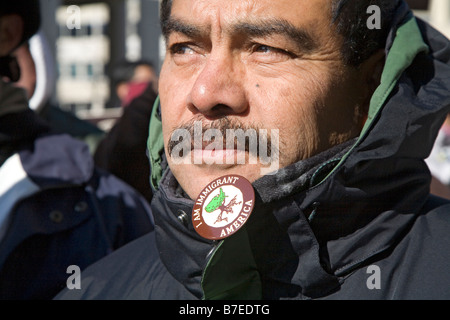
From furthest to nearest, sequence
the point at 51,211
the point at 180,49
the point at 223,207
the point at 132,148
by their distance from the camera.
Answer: the point at 132,148
the point at 51,211
the point at 180,49
the point at 223,207

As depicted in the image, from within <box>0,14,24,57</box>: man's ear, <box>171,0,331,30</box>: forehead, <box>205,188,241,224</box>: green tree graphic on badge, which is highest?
<box>171,0,331,30</box>: forehead

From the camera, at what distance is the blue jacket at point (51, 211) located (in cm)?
214

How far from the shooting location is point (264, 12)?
5.13 feet

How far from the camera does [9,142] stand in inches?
93.0

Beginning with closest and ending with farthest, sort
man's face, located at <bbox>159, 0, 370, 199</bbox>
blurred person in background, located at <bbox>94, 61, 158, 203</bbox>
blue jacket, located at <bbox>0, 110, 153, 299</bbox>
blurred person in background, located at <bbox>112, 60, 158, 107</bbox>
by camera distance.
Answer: man's face, located at <bbox>159, 0, 370, 199</bbox>
blue jacket, located at <bbox>0, 110, 153, 299</bbox>
blurred person in background, located at <bbox>94, 61, 158, 203</bbox>
blurred person in background, located at <bbox>112, 60, 158, 107</bbox>

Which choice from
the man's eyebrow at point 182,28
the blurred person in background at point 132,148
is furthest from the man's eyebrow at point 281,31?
the blurred person in background at point 132,148

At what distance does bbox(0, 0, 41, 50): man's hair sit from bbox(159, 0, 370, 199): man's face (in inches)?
46.0

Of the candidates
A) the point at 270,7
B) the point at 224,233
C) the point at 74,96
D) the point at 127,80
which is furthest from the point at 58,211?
the point at 74,96

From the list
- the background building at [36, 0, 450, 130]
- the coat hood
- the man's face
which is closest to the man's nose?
the man's face

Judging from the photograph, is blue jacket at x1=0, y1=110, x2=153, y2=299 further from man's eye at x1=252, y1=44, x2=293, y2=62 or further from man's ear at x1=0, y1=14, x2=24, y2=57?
man's eye at x1=252, y1=44, x2=293, y2=62

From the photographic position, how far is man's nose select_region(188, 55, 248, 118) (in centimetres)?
154

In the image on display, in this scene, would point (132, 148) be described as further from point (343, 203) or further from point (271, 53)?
point (343, 203)

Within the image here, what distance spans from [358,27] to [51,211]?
1352 mm

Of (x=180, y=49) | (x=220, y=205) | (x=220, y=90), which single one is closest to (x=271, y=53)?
(x=220, y=90)
